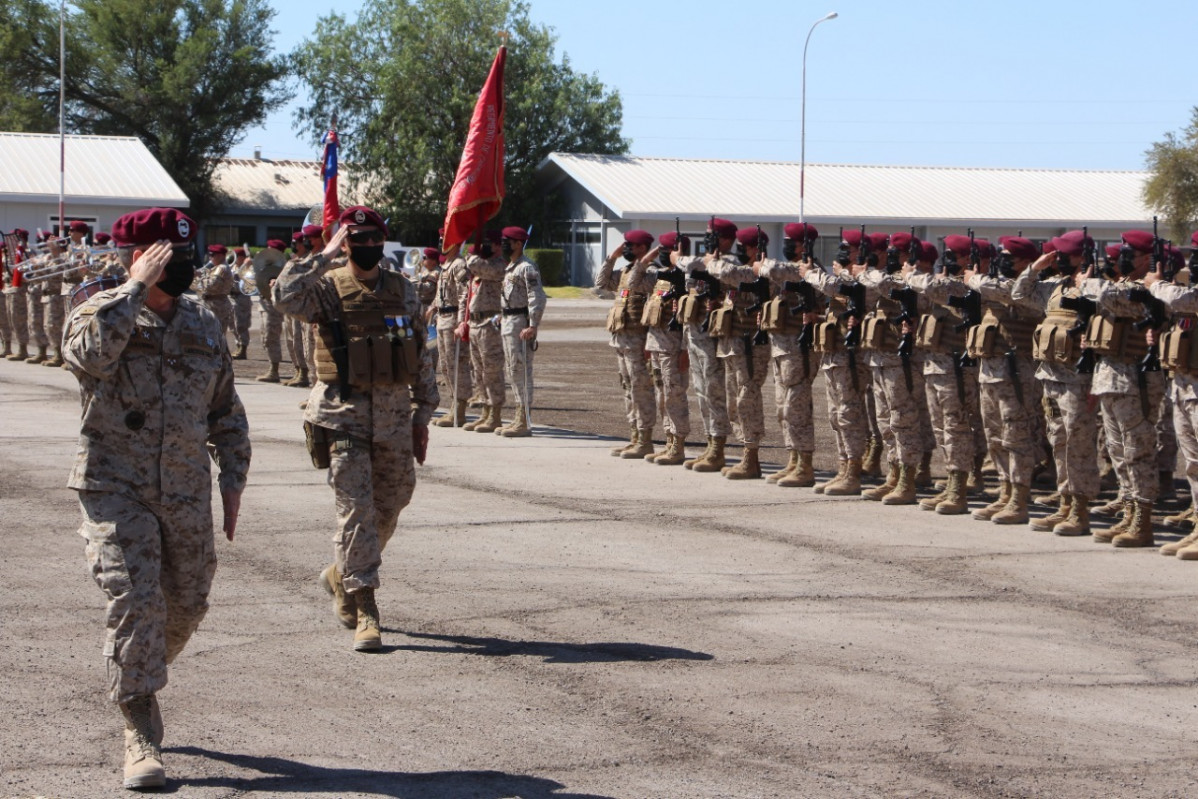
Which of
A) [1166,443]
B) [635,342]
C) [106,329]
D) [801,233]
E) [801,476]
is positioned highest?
[801,233]

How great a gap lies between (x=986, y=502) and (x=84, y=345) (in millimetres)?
8758

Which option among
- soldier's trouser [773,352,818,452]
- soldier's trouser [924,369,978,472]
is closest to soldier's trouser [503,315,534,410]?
soldier's trouser [773,352,818,452]

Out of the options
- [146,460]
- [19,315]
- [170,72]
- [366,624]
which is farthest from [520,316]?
[170,72]

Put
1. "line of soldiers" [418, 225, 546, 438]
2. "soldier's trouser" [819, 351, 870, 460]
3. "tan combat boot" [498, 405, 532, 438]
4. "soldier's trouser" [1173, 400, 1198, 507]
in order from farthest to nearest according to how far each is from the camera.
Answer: "tan combat boot" [498, 405, 532, 438] < "line of soldiers" [418, 225, 546, 438] < "soldier's trouser" [819, 351, 870, 460] < "soldier's trouser" [1173, 400, 1198, 507]

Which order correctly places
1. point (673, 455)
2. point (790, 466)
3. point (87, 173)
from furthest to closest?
1. point (87, 173)
2. point (673, 455)
3. point (790, 466)

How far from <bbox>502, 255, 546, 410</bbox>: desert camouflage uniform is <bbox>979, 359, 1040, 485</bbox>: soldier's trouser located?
5684 millimetres

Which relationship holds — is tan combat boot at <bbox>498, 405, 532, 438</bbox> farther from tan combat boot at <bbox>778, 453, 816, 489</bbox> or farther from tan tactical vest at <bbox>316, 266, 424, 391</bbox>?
tan tactical vest at <bbox>316, 266, 424, 391</bbox>

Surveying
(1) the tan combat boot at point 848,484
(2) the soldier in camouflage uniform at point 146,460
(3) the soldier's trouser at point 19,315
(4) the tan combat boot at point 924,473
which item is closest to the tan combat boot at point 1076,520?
(1) the tan combat boot at point 848,484

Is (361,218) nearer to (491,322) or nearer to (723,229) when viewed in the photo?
(723,229)

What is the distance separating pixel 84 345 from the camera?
5.19 meters

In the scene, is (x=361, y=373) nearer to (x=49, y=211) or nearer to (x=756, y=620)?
(x=756, y=620)

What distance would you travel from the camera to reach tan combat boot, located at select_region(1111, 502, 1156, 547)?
408 inches

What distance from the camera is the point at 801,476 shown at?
42.5 ft

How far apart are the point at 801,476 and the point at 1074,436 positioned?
2.77 m
